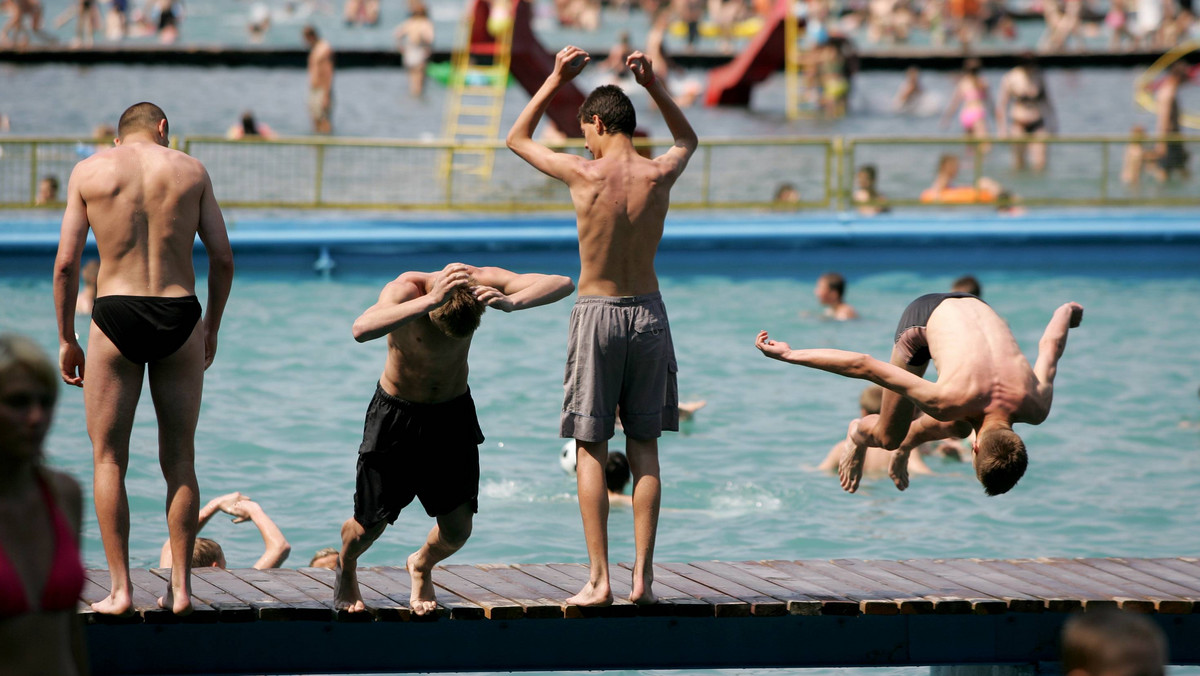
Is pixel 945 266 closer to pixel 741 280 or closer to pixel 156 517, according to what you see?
pixel 741 280

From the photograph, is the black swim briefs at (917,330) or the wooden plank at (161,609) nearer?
the wooden plank at (161,609)

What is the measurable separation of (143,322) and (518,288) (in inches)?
55.6

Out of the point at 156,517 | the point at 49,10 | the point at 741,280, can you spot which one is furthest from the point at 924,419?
the point at 49,10

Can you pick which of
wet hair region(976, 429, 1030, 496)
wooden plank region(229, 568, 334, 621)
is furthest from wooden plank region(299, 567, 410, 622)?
wet hair region(976, 429, 1030, 496)

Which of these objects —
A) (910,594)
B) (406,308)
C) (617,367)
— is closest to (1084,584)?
(910,594)

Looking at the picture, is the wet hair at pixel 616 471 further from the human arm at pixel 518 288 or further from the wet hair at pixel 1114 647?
the wet hair at pixel 1114 647

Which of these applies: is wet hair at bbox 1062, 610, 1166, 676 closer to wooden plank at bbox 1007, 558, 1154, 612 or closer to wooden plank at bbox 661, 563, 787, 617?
wooden plank at bbox 661, 563, 787, 617

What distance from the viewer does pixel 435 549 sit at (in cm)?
583

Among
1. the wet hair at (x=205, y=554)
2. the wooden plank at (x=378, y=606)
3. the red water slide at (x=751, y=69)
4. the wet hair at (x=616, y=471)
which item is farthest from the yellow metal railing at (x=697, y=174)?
the red water slide at (x=751, y=69)

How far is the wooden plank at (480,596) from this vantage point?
19.9 feet

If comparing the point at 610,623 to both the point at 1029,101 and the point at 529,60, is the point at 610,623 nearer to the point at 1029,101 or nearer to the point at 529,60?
the point at 529,60

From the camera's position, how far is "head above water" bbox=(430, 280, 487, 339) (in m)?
5.14

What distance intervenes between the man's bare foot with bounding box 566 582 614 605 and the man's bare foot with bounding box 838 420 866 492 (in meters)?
1.53

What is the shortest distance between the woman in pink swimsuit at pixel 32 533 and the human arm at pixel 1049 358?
4.08 meters
